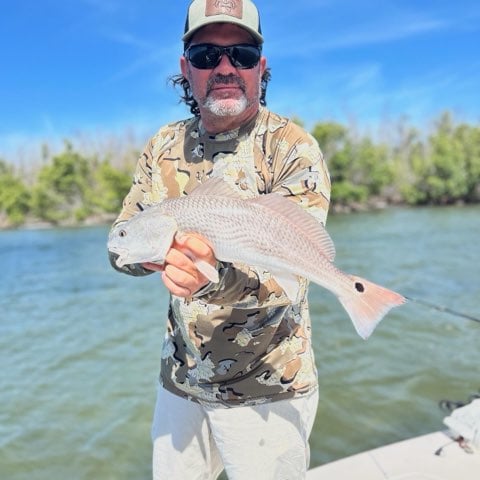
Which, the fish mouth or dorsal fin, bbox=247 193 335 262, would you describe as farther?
the fish mouth

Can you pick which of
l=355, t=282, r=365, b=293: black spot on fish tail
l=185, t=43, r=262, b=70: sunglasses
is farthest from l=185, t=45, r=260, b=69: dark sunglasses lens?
l=355, t=282, r=365, b=293: black spot on fish tail

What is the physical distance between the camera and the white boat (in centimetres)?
353

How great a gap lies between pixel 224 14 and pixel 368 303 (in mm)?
1403

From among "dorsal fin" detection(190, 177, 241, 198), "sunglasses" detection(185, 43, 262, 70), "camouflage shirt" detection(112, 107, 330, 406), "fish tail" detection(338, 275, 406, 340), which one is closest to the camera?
"fish tail" detection(338, 275, 406, 340)

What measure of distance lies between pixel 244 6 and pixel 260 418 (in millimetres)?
1858

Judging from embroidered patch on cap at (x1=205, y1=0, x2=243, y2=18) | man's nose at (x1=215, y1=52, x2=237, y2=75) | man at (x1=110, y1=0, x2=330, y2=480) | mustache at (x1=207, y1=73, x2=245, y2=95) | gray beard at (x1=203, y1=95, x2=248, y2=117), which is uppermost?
embroidered patch on cap at (x1=205, y1=0, x2=243, y2=18)

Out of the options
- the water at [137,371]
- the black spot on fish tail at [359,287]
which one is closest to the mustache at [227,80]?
the black spot on fish tail at [359,287]

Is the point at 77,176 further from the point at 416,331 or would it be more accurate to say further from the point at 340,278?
the point at 340,278

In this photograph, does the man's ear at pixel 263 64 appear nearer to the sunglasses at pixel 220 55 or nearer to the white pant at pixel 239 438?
the sunglasses at pixel 220 55

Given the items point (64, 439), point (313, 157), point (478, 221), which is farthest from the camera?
point (478, 221)

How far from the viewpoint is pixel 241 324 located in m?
2.35

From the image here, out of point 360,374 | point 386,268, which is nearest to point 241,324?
point 360,374

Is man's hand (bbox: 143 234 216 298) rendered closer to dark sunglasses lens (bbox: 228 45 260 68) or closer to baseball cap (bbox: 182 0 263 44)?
dark sunglasses lens (bbox: 228 45 260 68)

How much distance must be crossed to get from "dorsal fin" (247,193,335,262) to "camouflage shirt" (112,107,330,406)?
0.18m
